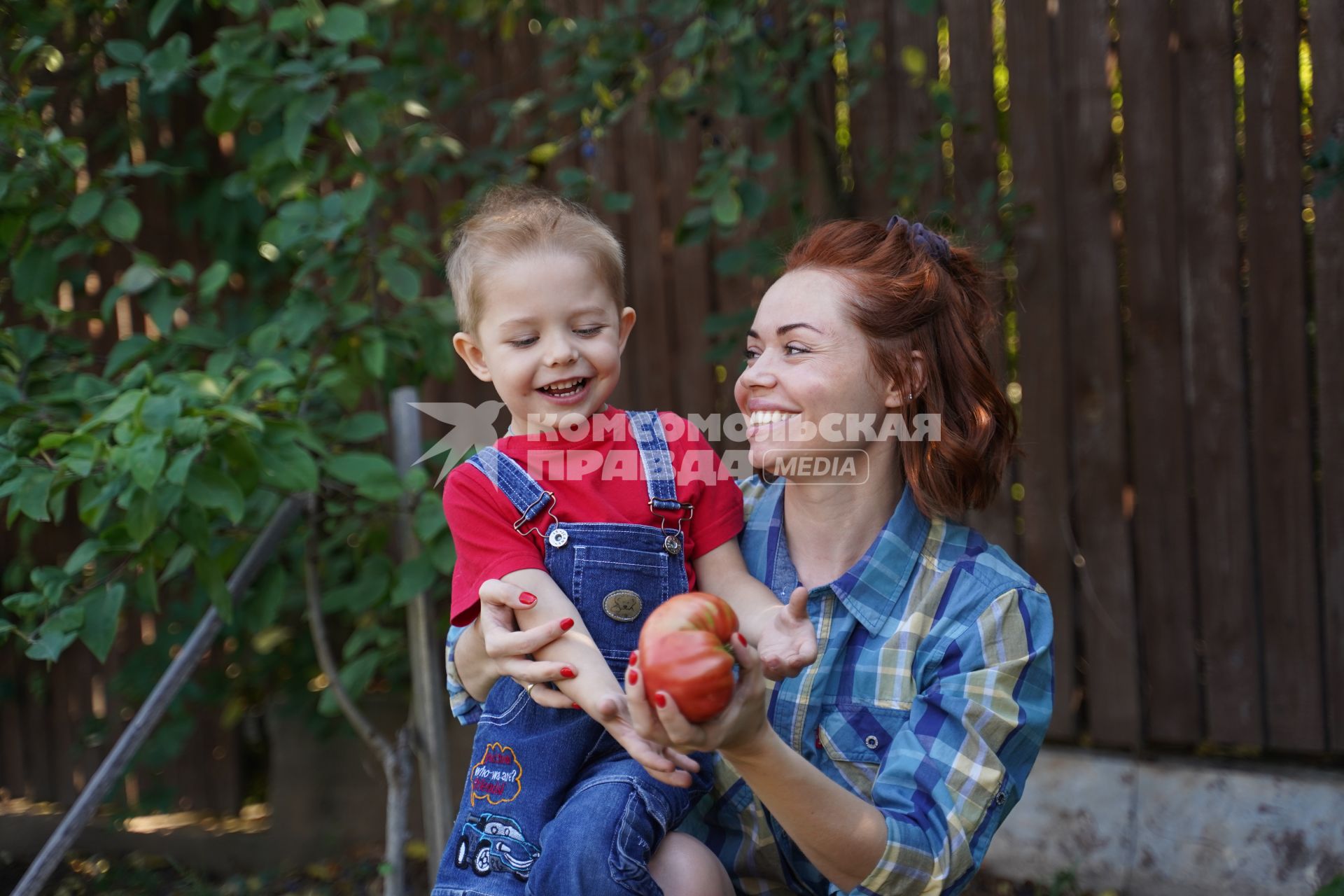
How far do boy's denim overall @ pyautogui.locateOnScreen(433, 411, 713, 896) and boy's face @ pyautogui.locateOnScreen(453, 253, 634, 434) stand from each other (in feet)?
0.37

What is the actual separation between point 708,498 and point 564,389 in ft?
0.94

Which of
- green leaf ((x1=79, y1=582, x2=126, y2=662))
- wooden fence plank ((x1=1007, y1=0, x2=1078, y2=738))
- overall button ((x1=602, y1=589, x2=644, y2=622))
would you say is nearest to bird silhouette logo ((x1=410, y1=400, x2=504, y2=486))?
overall button ((x1=602, y1=589, x2=644, y2=622))

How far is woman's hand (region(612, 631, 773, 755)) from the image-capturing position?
1.21 meters

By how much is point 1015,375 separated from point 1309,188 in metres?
0.85

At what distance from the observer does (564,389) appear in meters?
1.63

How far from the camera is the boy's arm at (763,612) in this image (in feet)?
4.62

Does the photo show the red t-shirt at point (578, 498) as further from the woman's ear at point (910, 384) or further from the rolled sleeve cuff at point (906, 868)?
the rolled sleeve cuff at point (906, 868)

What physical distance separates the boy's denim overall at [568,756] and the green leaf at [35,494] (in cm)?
88

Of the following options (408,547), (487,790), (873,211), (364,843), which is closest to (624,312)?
(487,790)

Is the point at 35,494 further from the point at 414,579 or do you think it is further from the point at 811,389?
the point at 811,389

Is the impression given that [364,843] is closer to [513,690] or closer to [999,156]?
[513,690]

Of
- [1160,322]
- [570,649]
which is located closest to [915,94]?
[1160,322]

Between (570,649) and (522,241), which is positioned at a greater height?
(522,241)

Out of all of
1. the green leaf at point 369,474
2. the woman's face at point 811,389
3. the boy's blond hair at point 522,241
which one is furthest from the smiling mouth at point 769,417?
the green leaf at point 369,474
